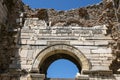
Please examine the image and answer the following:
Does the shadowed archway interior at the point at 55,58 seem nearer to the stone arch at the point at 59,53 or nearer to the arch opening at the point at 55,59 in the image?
the arch opening at the point at 55,59

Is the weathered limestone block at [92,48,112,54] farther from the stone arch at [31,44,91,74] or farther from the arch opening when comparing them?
the arch opening

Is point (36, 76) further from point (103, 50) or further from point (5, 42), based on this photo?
point (103, 50)

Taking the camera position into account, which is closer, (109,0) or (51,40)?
(51,40)

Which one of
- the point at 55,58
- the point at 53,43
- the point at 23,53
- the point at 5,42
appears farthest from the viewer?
the point at 55,58

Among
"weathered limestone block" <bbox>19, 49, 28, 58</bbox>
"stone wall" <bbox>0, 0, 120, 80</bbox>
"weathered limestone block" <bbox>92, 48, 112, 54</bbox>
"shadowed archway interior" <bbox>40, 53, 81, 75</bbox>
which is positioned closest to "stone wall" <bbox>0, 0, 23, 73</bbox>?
"stone wall" <bbox>0, 0, 120, 80</bbox>

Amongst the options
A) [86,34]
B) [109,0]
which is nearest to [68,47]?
[86,34]

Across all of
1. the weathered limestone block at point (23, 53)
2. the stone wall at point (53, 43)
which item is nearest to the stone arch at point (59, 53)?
the stone wall at point (53, 43)

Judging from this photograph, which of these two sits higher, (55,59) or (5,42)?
(5,42)

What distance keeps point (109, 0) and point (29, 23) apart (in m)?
5.53

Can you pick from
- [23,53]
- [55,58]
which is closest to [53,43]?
[55,58]

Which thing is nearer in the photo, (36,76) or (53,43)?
(36,76)

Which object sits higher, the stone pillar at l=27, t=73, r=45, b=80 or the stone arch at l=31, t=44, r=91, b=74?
the stone arch at l=31, t=44, r=91, b=74

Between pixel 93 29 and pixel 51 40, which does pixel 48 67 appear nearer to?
pixel 51 40

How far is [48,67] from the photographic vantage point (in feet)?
39.5
